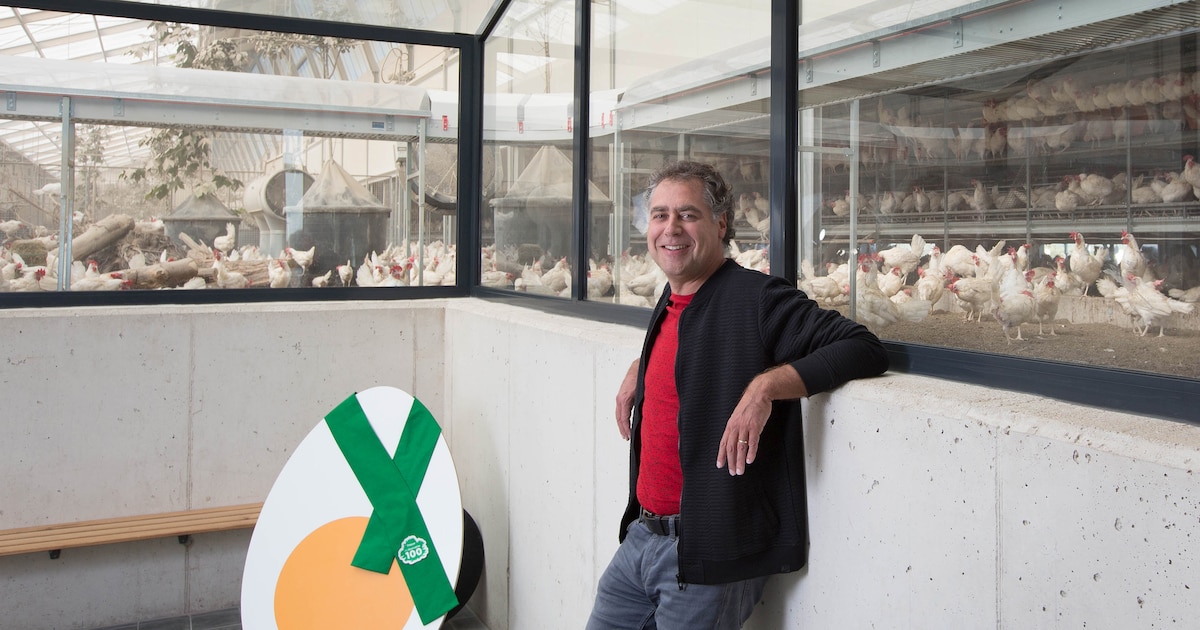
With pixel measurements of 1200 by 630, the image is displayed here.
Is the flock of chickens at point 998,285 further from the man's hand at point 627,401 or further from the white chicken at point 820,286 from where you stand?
the man's hand at point 627,401

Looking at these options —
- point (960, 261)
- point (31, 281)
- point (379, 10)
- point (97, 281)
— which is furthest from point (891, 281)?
point (31, 281)

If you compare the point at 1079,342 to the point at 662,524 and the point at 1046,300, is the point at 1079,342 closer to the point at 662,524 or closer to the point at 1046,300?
the point at 1046,300

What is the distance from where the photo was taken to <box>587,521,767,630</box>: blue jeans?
1786 millimetres

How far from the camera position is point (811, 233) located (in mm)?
2072

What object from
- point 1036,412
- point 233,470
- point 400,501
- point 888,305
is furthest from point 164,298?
point 1036,412

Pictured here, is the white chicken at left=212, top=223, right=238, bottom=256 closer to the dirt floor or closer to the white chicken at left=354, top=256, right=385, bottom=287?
the white chicken at left=354, top=256, right=385, bottom=287

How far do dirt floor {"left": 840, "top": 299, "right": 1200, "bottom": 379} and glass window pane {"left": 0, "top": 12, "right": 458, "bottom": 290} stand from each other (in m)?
3.41

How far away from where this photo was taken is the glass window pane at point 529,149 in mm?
3725

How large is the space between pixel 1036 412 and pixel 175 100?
414cm

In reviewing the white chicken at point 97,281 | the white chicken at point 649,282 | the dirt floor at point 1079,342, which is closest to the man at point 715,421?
the dirt floor at point 1079,342

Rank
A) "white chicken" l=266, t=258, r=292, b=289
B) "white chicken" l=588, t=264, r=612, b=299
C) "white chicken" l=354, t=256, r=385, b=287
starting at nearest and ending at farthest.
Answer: "white chicken" l=588, t=264, r=612, b=299 → "white chicken" l=266, t=258, r=292, b=289 → "white chicken" l=354, t=256, r=385, b=287

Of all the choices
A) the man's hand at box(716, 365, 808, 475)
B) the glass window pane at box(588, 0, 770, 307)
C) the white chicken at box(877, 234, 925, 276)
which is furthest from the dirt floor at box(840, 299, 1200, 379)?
the glass window pane at box(588, 0, 770, 307)

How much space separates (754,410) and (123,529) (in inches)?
125

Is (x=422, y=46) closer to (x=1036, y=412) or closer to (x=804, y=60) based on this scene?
(x=804, y=60)
